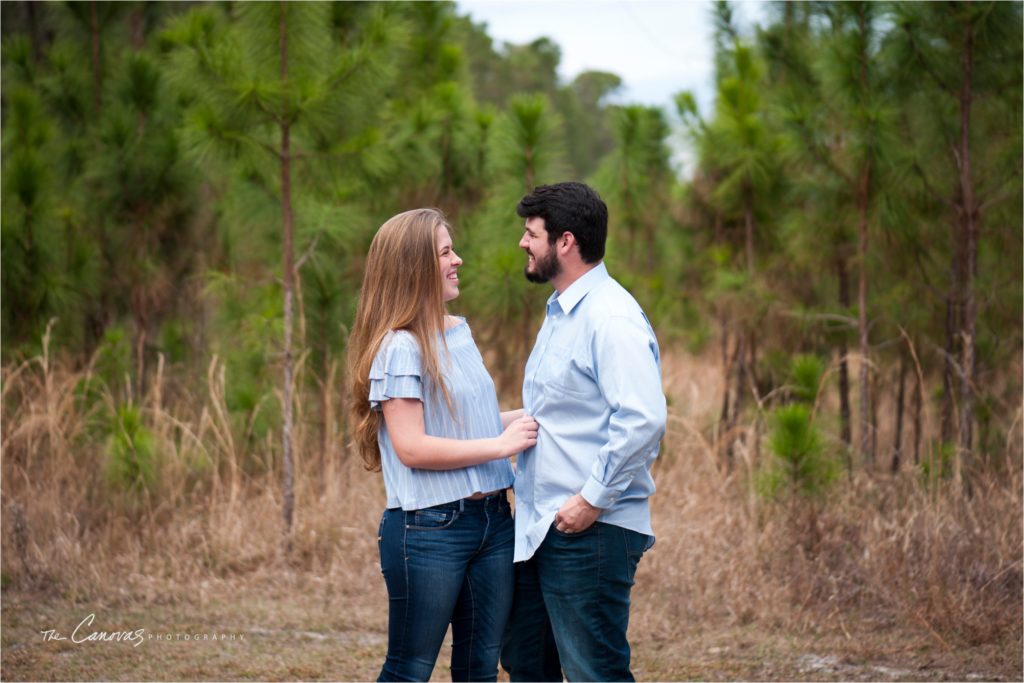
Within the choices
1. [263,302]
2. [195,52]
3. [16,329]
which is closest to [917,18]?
[195,52]

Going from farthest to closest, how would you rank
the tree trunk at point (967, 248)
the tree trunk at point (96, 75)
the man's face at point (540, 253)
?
1. the tree trunk at point (96, 75)
2. the tree trunk at point (967, 248)
3. the man's face at point (540, 253)

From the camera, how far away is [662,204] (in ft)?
27.9

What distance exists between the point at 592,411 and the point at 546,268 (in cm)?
38

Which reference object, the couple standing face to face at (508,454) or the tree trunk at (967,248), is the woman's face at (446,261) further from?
the tree trunk at (967,248)

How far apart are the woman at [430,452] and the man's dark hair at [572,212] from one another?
0.26m

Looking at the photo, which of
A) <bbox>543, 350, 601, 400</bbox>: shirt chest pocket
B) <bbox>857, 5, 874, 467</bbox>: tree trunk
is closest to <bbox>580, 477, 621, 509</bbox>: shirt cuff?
<bbox>543, 350, 601, 400</bbox>: shirt chest pocket

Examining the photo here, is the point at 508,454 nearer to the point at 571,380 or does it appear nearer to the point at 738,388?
the point at 571,380

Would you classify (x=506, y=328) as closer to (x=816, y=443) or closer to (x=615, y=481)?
(x=816, y=443)

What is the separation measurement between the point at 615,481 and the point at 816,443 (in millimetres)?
3053

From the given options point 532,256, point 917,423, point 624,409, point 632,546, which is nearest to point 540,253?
point 532,256

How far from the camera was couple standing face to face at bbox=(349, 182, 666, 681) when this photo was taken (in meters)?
2.59

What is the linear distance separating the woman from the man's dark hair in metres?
0.26

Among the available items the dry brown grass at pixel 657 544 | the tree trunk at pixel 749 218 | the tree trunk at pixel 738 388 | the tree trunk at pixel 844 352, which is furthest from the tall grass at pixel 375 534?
the tree trunk at pixel 749 218

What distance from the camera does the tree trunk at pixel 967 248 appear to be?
18.7 feet
